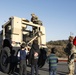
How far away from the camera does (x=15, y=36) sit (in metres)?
12.8

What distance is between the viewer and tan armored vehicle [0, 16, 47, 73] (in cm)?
1271

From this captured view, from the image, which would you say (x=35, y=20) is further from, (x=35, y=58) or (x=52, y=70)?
(x=52, y=70)

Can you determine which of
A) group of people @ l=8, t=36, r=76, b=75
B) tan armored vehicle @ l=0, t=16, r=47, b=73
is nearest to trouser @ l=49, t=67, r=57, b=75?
group of people @ l=8, t=36, r=76, b=75

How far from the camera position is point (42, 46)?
14.1 m

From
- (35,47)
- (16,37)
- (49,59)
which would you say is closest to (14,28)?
(16,37)

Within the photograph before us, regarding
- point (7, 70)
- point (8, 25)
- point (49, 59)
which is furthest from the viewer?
point (8, 25)

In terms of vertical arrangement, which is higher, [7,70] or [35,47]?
[35,47]

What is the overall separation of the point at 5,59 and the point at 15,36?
1.18 metres

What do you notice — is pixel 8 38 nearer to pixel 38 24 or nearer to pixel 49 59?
pixel 38 24

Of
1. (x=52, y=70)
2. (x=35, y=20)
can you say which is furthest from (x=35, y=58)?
(x=35, y=20)

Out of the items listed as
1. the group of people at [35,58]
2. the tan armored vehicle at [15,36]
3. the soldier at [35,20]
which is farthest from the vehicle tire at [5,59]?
the soldier at [35,20]

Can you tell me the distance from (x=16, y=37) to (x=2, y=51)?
1008mm

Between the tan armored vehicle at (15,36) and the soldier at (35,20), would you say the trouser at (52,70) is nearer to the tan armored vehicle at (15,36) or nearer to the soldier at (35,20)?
the tan armored vehicle at (15,36)

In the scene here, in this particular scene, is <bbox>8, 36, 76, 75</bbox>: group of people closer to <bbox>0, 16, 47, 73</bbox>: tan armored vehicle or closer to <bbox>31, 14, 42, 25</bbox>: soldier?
<bbox>0, 16, 47, 73</bbox>: tan armored vehicle
